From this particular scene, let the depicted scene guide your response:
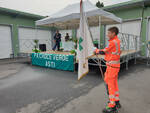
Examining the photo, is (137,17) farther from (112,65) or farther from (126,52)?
(112,65)

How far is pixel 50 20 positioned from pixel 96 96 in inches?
185

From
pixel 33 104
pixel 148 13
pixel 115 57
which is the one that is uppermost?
pixel 148 13

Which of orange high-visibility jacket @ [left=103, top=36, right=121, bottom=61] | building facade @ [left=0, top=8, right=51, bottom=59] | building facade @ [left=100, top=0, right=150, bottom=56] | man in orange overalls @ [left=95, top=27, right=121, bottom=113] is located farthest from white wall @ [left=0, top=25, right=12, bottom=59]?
orange high-visibility jacket @ [left=103, top=36, right=121, bottom=61]

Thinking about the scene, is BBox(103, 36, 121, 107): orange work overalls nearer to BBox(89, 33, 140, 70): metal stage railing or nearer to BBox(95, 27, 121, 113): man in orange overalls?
BBox(95, 27, 121, 113): man in orange overalls

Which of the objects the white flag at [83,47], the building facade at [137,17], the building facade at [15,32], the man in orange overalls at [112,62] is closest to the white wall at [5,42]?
the building facade at [15,32]

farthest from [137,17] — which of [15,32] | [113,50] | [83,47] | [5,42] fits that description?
[5,42]

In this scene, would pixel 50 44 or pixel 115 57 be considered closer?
pixel 115 57

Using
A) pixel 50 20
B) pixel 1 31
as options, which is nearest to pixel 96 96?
pixel 50 20

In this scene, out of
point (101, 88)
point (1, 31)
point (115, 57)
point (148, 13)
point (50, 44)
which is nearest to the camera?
point (115, 57)

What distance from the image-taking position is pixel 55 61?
5.34m

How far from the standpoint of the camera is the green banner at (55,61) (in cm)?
496

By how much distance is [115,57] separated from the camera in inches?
78.2

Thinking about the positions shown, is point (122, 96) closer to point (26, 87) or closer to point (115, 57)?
point (115, 57)

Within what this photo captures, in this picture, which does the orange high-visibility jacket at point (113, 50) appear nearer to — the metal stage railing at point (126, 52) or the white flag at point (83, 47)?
the white flag at point (83, 47)
